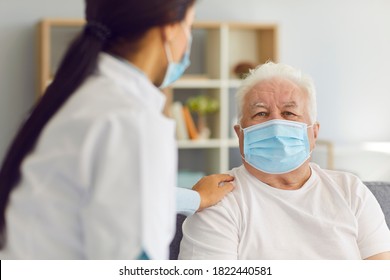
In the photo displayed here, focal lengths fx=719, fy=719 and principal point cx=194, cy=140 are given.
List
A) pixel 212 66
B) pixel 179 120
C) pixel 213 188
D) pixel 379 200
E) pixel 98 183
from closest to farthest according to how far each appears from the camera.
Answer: pixel 98 183 → pixel 213 188 → pixel 379 200 → pixel 179 120 → pixel 212 66

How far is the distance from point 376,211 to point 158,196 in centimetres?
96

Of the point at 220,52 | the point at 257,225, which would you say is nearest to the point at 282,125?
the point at 257,225

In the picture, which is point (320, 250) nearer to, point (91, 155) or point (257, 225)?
point (257, 225)

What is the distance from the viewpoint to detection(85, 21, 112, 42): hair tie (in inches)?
39.7

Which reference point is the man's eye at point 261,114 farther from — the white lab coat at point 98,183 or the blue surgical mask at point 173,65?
the white lab coat at point 98,183

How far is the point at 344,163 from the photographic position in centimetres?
511

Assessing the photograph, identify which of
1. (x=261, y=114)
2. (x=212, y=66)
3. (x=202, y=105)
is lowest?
(x=202, y=105)

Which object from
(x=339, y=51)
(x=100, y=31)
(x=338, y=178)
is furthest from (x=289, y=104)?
(x=339, y=51)

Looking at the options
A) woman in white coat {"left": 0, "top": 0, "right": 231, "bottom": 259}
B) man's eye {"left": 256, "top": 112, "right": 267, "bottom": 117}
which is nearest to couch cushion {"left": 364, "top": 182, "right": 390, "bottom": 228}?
man's eye {"left": 256, "top": 112, "right": 267, "bottom": 117}

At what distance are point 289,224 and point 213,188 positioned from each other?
203 mm

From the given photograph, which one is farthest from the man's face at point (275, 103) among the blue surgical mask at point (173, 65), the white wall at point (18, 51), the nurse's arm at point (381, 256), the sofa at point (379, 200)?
the white wall at point (18, 51)

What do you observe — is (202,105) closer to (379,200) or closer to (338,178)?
(379,200)

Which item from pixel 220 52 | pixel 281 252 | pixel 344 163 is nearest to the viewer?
pixel 281 252

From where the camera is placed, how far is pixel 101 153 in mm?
892
